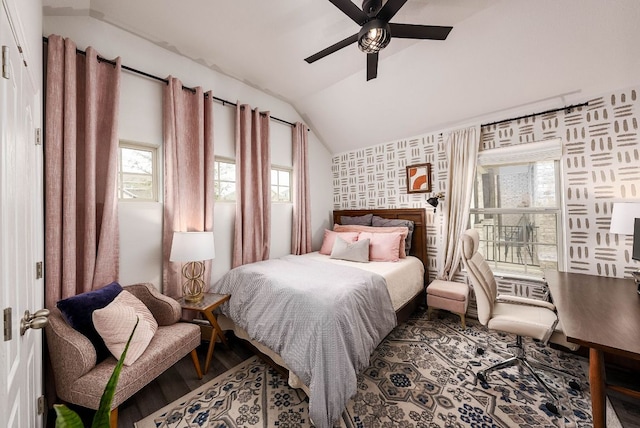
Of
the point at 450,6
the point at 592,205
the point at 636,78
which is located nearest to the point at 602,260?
the point at 592,205

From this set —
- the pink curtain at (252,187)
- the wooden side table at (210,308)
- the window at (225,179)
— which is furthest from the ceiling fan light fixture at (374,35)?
the wooden side table at (210,308)

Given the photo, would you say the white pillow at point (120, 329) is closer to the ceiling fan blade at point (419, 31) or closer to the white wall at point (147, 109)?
the white wall at point (147, 109)

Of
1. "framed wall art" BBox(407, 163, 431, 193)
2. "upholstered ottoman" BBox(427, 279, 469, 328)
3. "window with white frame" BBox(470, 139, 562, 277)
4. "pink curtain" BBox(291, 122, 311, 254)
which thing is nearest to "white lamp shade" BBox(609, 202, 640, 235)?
"window with white frame" BBox(470, 139, 562, 277)

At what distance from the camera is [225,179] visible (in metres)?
2.99

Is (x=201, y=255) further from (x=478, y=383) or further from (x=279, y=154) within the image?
(x=478, y=383)

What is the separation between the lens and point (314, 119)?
12.6ft

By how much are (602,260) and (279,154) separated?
3696mm

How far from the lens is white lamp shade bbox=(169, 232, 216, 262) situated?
2164 mm

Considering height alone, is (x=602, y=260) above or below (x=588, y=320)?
above

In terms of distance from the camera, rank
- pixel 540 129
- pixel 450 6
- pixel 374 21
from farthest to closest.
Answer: pixel 540 129 → pixel 450 6 → pixel 374 21

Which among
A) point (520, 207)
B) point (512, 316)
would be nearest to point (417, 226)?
point (520, 207)

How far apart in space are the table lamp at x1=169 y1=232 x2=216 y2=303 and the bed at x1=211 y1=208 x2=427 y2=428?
260 mm

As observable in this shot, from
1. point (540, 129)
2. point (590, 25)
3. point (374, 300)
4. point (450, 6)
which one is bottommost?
point (374, 300)

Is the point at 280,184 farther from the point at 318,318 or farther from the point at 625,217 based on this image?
the point at 625,217
